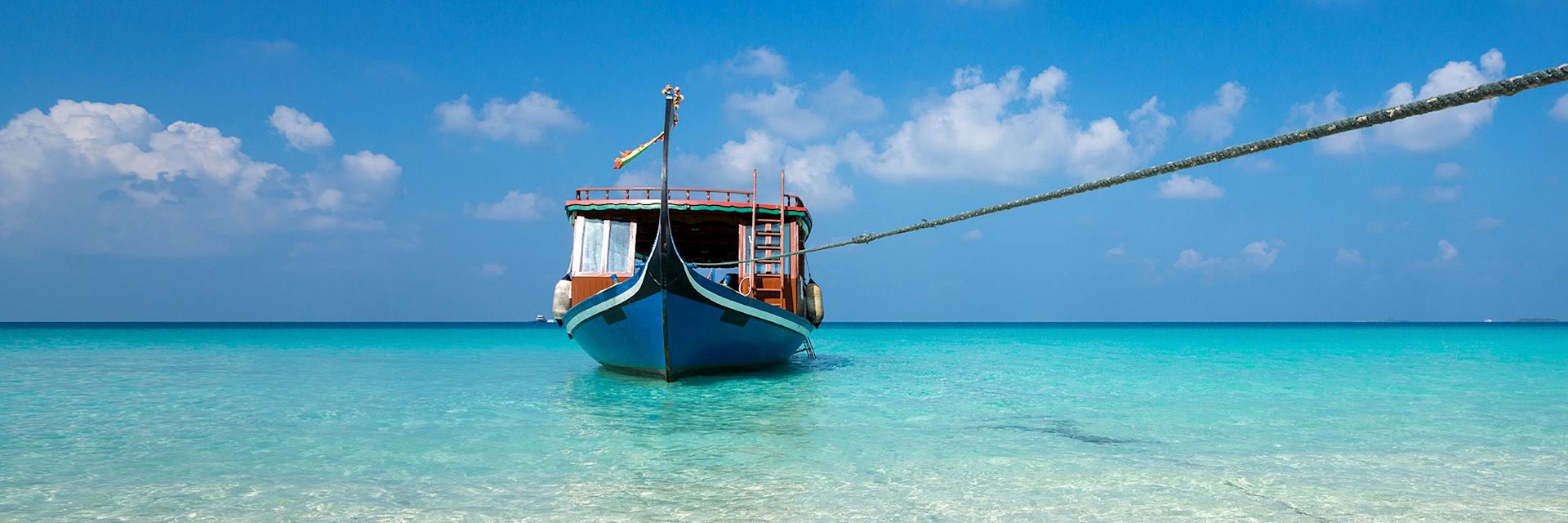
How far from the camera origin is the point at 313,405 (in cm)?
Answer: 1108

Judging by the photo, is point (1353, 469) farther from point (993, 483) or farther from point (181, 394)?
point (181, 394)

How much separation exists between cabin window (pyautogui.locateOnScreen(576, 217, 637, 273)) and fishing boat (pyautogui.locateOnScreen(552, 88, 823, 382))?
0.01m

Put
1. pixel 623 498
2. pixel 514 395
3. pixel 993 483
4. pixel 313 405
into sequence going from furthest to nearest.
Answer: pixel 514 395
pixel 313 405
pixel 993 483
pixel 623 498

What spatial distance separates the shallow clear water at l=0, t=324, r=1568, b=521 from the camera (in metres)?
5.10

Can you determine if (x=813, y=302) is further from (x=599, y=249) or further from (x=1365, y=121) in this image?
(x=1365, y=121)

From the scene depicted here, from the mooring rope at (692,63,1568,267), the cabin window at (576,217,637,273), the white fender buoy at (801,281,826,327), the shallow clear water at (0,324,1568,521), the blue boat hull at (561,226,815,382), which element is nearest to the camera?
the mooring rope at (692,63,1568,267)

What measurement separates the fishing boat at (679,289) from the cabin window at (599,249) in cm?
1

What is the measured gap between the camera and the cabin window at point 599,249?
1473 cm

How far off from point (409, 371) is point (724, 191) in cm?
893

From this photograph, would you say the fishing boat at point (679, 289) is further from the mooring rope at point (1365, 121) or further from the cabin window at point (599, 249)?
the mooring rope at point (1365, 121)

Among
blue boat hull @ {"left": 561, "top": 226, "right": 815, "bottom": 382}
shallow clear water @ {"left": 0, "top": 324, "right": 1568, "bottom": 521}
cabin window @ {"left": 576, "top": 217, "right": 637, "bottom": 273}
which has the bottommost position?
shallow clear water @ {"left": 0, "top": 324, "right": 1568, "bottom": 521}

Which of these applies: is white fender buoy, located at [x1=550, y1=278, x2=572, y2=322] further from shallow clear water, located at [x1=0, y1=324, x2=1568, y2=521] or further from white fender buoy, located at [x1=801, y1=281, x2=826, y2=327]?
white fender buoy, located at [x1=801, y1=281, x2=826, y2=327]

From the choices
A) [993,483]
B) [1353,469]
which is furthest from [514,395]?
[1353,469]

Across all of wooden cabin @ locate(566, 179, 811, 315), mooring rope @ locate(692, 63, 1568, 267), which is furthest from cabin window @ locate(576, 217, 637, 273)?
mooring rope @ locate(692, 63, 1568, 267)
